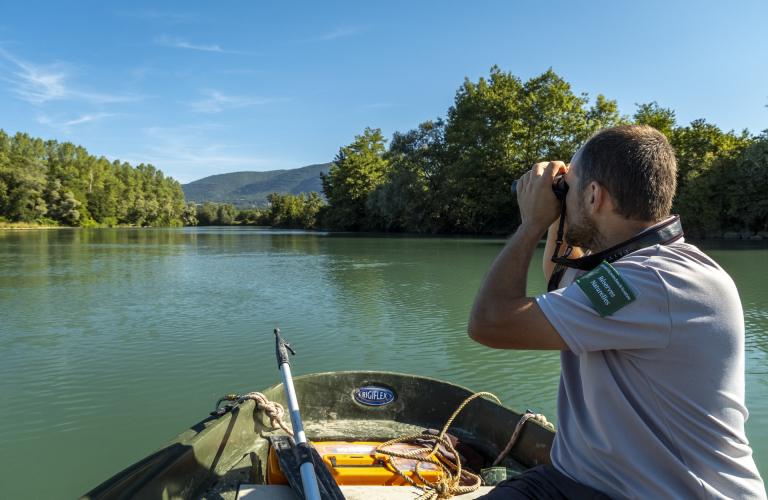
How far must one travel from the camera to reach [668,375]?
115 cm

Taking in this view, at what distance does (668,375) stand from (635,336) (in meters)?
0.12

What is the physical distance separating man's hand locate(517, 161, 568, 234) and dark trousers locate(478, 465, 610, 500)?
2.26 feet

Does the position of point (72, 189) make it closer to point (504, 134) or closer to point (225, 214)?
point (225, 214)

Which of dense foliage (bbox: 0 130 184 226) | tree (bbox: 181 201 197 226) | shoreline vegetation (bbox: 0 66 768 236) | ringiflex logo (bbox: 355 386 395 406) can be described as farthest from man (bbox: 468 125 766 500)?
tree (bbox: 181 201 197 226)

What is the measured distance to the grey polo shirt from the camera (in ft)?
3.69

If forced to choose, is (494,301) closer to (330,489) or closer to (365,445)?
(330,489)

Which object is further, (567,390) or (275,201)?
(275,201)

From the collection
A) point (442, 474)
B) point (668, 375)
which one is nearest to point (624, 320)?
point (668, 375)

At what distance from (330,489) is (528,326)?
4.46 ft

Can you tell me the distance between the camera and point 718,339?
1130mm

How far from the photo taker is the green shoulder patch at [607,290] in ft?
3.75

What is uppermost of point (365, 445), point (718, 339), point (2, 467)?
point (718, 339)

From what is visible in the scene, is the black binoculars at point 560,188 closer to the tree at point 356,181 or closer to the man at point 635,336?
the man at point 635,336

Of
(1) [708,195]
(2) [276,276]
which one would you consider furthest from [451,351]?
(1) [708,195]
